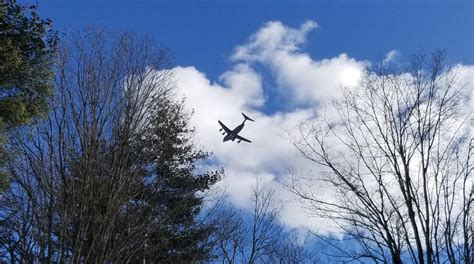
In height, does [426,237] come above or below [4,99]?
below

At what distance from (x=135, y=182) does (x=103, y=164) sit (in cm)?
74

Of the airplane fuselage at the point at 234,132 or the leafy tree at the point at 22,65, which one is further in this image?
the airplane fuselage at the point at 234,132

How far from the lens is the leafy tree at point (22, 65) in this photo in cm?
908

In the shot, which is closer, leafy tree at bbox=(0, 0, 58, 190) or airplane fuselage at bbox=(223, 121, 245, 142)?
leafy tree at bbox=(0, 0, 58, 190)

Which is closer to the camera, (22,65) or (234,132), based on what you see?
(22,65)

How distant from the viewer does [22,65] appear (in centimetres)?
948

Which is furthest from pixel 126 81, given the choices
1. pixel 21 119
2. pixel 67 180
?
pixel 21 119

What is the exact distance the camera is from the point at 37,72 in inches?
384

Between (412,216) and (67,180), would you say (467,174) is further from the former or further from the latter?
(67,180)

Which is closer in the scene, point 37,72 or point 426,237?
point 426,237

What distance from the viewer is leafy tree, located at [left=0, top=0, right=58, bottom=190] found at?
9078 millimetres

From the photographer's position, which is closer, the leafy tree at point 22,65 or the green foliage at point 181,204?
the leafy tree at point 22,65

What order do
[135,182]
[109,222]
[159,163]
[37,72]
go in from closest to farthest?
[109,222]
[135,182]
[37,72]
[159,163]

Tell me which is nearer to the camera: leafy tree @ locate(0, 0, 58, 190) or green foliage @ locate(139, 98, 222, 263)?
leafy tree @ locate(0, 0, 58, 190)
